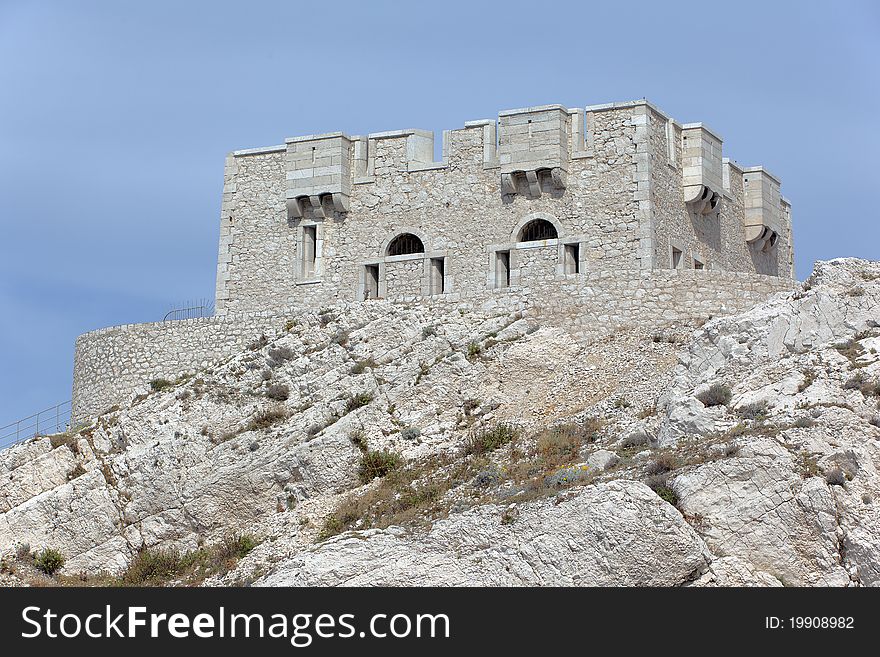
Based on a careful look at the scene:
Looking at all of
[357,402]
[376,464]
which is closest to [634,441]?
[376,464]

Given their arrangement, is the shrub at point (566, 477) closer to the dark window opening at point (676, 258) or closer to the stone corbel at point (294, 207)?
the dark window opening at point (676, 258)

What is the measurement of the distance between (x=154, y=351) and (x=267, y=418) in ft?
18.1

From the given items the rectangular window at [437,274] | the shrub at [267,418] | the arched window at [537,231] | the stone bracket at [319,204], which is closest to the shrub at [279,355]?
the shrub at [267,418]

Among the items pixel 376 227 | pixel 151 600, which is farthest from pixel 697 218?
pixel 151 600

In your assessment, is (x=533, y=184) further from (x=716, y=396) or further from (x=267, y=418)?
(x=716, y=396)

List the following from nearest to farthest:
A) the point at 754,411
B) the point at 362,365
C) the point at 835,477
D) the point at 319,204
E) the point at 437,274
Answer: the point at 835,477 < the point at 754,411 < the point at 362,365 < the point at 437,274 < the point at 319,204

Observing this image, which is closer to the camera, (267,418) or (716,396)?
(716,396)

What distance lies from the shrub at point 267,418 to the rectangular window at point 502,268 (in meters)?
6.63

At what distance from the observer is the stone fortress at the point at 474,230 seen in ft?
125

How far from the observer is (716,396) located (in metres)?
30.5

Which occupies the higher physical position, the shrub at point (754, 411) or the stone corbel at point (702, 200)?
the stone corbel at point (702, 200)

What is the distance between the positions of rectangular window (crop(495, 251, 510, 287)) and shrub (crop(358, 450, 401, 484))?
713 centimetres

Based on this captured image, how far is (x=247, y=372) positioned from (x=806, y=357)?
13.8m

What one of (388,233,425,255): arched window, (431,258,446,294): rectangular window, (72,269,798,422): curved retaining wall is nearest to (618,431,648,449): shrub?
(72,269,798,422): curved retaining wall
